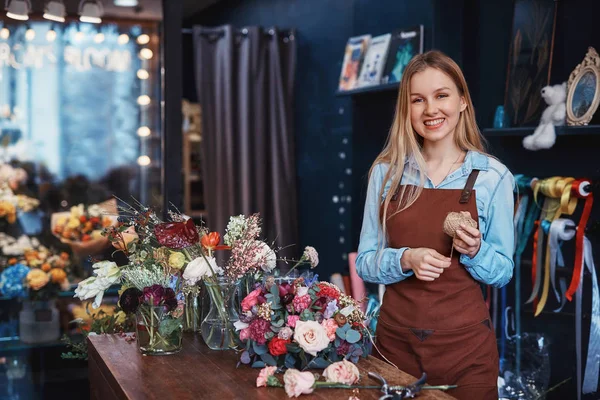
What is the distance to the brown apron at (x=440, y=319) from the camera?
2.19m

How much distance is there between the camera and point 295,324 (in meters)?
1.95

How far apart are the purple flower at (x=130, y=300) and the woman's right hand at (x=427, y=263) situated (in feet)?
2.40

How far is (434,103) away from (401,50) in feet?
7.06

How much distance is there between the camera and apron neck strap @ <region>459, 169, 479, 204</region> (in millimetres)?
2240

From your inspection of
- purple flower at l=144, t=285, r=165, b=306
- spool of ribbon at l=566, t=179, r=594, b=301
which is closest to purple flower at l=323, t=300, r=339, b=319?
purple flower at l=144, t=285, r=165, b=306

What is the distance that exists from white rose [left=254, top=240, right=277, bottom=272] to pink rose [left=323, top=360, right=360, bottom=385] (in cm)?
40

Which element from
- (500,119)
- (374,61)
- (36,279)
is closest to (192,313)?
(500,119)

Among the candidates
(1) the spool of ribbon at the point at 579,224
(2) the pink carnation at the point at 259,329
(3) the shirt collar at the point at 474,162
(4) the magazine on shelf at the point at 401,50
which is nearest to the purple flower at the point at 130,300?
(2) the pink carnation at the point at 259,329

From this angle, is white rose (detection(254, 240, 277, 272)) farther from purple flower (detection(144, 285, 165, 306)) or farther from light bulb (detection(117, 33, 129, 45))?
light bulb (detection(117, 33, 129, 45))

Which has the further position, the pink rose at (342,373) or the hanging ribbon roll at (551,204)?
the hanging ribbon roll at (551,204)

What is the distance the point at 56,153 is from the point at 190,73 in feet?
12.6

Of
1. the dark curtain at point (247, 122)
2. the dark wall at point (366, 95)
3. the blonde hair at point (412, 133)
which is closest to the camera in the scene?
the blonde hair at point (412, 133)

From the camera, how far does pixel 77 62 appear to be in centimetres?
485

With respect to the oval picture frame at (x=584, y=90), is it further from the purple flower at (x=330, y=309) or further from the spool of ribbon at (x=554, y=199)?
the purple flower at (x=330, y=309)
